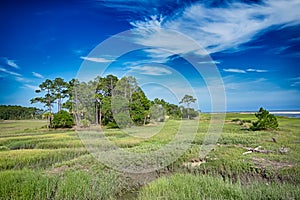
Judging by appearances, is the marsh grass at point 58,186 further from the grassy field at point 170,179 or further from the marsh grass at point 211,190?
the marsh grass at point 211,190

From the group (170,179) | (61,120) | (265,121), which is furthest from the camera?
(61,120)

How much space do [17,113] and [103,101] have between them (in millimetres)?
26324

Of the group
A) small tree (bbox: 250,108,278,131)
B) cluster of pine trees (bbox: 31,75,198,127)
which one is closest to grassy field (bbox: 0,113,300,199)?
small tree (bbox: 250,108,278,131)

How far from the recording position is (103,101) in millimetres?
31891

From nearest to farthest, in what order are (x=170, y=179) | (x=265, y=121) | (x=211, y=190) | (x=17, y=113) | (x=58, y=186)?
1. (x=211, y=190)
2. (x=58, y=186)
3. (x=170, y=179)
4. (x=265, y=121)
5. (x=17, y=113)

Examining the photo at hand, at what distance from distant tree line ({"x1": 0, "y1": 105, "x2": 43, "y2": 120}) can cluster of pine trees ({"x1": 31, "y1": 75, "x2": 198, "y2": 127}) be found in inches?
624

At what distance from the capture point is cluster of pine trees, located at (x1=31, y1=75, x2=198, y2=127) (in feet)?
95.2

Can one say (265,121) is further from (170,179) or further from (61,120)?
(61,120)

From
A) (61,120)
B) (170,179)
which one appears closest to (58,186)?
(170,179)

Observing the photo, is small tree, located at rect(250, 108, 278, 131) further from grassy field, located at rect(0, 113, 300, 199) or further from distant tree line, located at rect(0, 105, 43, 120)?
distant tree line, located at rect(0, 105, 43, 120)

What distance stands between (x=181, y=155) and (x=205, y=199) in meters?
5.76

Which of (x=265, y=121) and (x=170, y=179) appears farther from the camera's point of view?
(x=265, y=121)

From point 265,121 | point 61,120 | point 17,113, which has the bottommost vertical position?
point 265,121

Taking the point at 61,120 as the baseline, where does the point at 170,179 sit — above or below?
below
